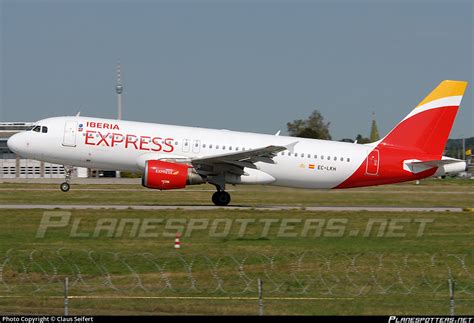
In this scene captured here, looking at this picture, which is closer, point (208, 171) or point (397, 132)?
point (208, 171)

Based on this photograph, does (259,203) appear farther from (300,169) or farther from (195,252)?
(195,252)

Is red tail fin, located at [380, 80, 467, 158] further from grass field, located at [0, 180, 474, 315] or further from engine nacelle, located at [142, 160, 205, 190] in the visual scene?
engine nacelle, located at [142, 160, 205, 190]

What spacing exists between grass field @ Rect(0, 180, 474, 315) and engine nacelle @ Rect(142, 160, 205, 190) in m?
2.34

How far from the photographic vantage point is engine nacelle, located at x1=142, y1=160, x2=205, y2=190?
34.9 metres

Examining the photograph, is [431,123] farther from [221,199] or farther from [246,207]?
[221,199]

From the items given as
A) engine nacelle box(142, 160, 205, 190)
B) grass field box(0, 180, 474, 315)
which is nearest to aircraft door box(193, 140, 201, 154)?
engine nacelle box(142, 160, 205, 190)

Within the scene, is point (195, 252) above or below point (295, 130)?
above

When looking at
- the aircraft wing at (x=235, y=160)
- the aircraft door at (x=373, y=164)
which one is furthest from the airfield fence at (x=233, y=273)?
the aircraft door at (x=373, y=164)

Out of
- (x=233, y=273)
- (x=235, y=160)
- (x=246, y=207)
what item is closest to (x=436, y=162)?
(x=246, y=207)

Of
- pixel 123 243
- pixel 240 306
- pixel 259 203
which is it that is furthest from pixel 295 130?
pixel 240 306

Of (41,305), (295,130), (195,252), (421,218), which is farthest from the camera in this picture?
(295,130)

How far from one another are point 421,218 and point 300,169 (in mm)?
6989

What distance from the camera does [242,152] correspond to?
116ft

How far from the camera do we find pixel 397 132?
39438 mm
